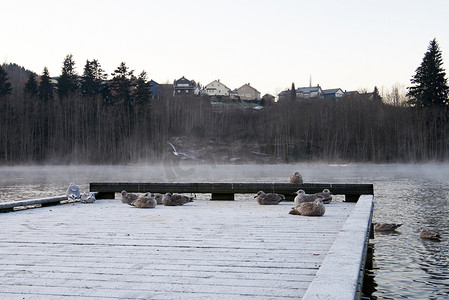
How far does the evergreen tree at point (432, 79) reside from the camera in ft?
237

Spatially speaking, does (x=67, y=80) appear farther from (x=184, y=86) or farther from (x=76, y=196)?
(x=76, y=196)

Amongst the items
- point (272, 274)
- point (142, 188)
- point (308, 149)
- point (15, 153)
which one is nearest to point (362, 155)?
point (308, 149)

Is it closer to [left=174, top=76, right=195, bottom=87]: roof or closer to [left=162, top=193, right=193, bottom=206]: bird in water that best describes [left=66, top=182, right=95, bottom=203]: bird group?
[left=162, top=193, right=193, bottom=206]: bird in water

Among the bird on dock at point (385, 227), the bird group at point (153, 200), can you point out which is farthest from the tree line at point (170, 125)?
the bird group at point (153, 200)

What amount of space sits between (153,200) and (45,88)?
264 feet

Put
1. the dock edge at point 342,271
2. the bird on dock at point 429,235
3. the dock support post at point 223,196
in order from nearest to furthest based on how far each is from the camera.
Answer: the dock edge at point 342,271 → the bird on dock at point 429,235 → the dock support post at point 223,196

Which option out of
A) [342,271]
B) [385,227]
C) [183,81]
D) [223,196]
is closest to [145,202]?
[223,196]

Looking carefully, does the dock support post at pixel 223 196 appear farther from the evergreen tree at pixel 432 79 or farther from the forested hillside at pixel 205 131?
the evergreen tree at pixel 432 79

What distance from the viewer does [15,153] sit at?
7650cm

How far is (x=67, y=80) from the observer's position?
277 ft

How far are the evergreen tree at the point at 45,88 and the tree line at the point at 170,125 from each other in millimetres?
113

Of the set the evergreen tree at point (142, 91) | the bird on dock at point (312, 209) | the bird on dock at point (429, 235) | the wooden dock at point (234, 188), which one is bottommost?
the bird on dock at point (429, 235)

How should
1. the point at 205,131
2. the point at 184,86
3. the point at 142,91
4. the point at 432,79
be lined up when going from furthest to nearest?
1. the point at 184,86
2. the point at 205,131
3. the point at 142,91
4. the point at 432,79

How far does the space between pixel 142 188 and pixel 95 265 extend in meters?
8.84
